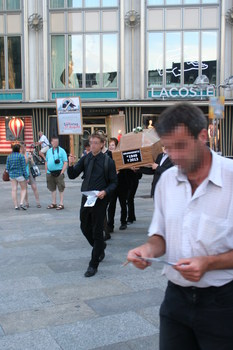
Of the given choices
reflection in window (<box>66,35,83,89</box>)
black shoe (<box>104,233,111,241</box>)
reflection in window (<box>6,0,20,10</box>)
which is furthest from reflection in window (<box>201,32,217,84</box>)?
black shoe (<box>104,233,111,241</box>)

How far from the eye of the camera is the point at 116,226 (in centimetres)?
862

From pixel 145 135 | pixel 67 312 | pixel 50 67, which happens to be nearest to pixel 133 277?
pixel 67 312

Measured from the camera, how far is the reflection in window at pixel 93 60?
24047 mm

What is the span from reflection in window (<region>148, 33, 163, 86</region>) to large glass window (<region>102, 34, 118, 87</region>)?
199 centimetres

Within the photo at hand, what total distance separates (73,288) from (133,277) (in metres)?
0.81

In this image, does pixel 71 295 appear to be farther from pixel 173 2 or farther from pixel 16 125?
pixel 173 2

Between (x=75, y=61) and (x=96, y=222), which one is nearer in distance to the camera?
(x=96, y=222)

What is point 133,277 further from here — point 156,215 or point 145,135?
point 156,215

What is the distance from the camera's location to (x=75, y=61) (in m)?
24.3

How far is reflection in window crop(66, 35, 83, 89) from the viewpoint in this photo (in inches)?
952

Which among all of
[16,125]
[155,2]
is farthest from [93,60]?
[16,125]

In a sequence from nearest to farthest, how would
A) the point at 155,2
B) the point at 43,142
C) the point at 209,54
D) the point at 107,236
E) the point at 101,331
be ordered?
the point at 101,331 → the point at 107,236 → the point at 43,142 → the point at 155,2 → the point at 209,54

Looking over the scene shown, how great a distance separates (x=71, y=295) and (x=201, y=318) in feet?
9.98

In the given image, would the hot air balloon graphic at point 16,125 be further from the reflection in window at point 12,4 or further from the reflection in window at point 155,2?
the reflection in window at point 155,2
